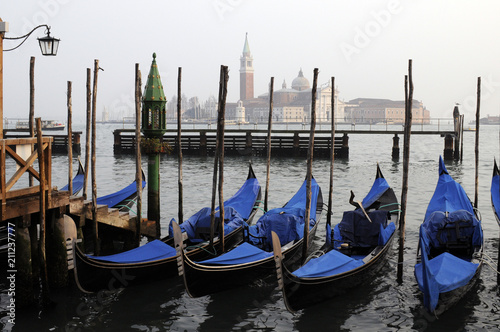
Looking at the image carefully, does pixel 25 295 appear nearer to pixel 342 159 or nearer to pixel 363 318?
pixel 363 318

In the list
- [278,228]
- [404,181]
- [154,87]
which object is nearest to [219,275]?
[278,228]

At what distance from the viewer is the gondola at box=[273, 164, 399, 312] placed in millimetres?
6656

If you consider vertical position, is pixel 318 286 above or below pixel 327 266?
below

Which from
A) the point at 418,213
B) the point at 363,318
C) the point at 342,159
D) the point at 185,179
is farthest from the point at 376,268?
the point at 342,159

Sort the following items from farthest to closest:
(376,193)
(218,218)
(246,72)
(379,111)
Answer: (246,72), (379,111), (376,193), (218,218)

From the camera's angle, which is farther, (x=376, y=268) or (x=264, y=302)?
(x=376, y=268)

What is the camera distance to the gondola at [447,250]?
659cm

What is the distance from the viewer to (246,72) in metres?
188

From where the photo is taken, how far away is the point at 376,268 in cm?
820

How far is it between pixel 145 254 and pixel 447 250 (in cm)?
449

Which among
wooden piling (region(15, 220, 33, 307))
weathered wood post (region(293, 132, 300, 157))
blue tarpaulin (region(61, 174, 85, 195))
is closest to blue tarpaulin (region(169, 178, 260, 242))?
wooden piling (region(15, 220, 33, 307))

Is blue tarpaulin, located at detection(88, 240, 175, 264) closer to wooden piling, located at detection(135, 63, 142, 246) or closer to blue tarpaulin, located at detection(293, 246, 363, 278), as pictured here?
wooden piling, located at detection(135, 63, 142, 246)

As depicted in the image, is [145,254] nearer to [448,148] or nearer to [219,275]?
[219,275]

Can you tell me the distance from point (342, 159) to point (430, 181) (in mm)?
7367
